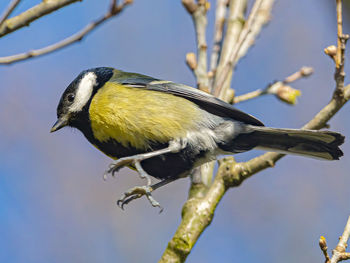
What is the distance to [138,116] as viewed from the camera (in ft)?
9.53

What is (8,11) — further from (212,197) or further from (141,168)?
(212,197)

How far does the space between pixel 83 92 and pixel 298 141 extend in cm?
145

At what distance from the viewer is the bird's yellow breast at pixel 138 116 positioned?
2.88 meters

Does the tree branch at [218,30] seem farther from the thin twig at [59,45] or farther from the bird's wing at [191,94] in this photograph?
the thin twig at [59,45]

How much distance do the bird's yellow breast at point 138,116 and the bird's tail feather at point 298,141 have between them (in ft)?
1.42

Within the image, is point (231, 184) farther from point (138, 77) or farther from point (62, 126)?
point (62, 126)

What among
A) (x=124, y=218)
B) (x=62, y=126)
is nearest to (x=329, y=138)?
(x=62, y=126)

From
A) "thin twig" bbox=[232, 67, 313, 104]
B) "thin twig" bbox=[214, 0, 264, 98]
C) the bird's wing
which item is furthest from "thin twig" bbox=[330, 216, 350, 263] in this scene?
"thin twig" bbox=[232, 67, 313, 104]

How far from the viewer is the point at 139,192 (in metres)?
2.58

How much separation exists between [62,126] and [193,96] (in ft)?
2.94

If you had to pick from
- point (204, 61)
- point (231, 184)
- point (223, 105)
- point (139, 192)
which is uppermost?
point (204, 61)

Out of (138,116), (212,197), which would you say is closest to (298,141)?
(212,197)

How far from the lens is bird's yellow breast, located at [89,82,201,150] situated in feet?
9.46

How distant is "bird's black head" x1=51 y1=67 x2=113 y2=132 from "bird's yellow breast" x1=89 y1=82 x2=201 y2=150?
0.10 meters
